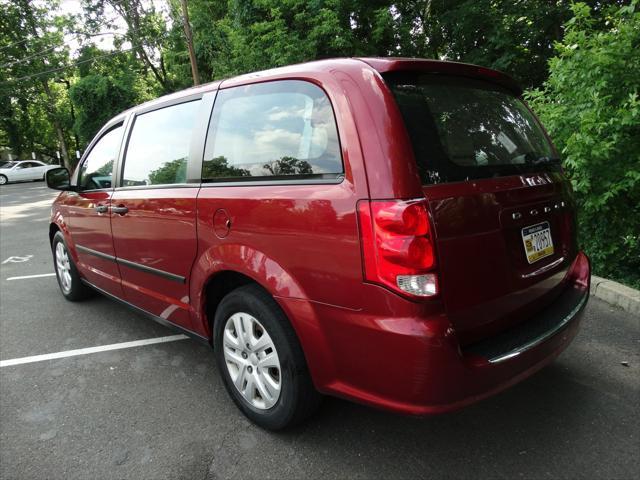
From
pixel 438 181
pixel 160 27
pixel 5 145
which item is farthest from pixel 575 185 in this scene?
pixel 5 145

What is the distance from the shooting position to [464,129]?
2088 millimetres

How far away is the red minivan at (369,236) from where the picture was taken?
1.79m

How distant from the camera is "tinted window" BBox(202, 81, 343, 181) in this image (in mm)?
2035

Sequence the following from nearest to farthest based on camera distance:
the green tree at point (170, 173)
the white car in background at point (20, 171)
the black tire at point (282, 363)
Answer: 1. the black tire at point (282, 363)
2. the green tree at point (170, 173)
3. the white car in background at point (20, 171)

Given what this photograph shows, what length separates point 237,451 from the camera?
2287 millimetres

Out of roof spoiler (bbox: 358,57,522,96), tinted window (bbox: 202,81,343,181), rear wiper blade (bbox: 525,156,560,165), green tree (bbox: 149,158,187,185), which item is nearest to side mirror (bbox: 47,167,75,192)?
green tree (bbox: 149,158,187,185)

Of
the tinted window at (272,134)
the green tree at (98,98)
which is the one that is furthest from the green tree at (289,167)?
the green tree at (98,98)

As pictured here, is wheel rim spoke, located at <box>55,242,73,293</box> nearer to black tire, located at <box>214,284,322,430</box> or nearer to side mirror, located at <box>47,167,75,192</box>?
side mirror, located at <box>47,167,75,192</box>

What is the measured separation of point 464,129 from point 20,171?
3137cm

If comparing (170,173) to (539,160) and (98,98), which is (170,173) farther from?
(98,98)

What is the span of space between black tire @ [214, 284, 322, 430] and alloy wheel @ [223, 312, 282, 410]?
0.13 feet

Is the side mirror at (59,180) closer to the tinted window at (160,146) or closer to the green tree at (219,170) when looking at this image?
the tinted window at (160,146)

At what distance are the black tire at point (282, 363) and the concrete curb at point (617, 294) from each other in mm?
2800

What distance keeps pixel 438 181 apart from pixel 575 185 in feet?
9.20
